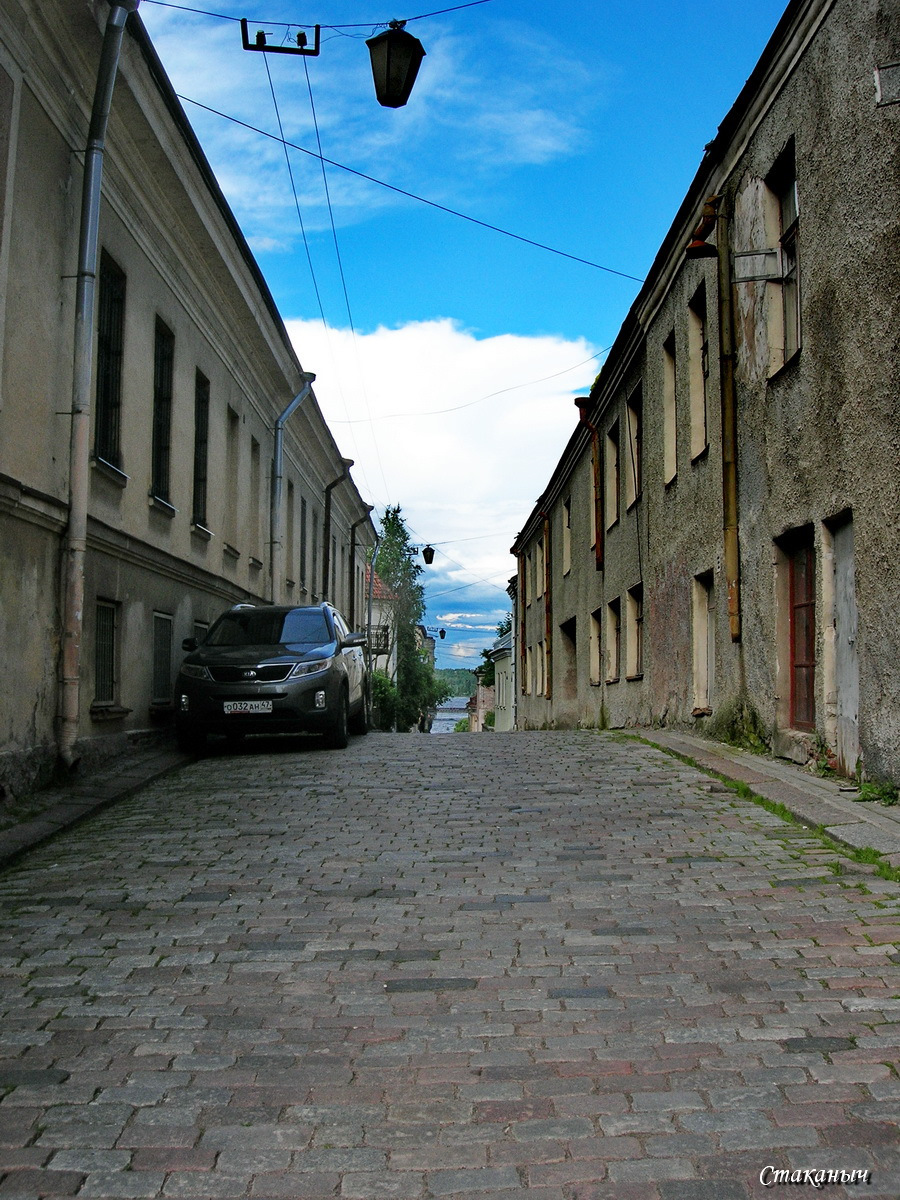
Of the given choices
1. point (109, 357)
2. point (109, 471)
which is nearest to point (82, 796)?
point (109, 471)

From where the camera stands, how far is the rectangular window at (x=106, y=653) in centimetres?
1162

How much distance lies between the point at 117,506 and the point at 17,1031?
8.61 meters

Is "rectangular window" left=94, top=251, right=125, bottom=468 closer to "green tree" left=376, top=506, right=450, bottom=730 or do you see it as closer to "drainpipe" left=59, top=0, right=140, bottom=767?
"drainpipe" left=59, top=0, right=140, bottom=767

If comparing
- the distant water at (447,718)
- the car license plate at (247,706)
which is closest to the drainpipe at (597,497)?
the car license plate at (247,706)

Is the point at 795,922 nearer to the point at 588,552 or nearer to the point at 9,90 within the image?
the point at 9,90

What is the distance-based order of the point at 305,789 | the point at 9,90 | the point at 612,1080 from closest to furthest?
the point at 612,1080 → the point at 9,90 → the point at 305,789

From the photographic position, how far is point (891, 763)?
25.3 feet

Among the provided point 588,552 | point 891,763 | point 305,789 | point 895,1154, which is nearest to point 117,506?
point 305,789

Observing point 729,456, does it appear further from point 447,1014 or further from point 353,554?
point 353,554

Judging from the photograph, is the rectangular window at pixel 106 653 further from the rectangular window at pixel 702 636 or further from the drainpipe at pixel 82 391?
the rectangular window at pixel 702 636

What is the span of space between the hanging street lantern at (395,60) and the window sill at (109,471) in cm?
423

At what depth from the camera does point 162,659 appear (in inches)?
555

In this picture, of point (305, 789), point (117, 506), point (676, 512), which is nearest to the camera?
point (305, 789)

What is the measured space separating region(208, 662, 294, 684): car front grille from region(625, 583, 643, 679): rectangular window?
6.94 metres
